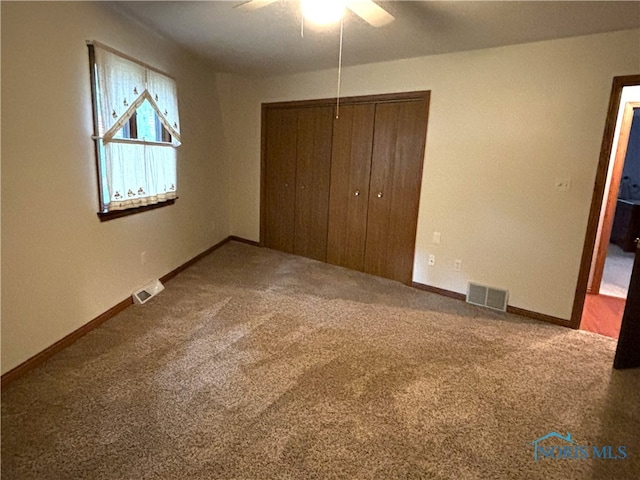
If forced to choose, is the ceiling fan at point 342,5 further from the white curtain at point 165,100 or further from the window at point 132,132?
the white curtain at point 165,100

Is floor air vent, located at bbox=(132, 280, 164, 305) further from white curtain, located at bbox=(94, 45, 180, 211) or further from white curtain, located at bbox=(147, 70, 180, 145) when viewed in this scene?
white curtain, located at bbox=(147, 70, 180, 145)

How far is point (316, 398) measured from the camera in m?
2.06

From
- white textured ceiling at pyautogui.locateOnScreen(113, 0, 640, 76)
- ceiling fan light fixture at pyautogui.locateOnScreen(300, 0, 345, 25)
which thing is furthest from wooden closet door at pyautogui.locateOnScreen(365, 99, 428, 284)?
ceiling fan light fixture at pyautogui.locateOnScreen(300, 0, 345, 25)

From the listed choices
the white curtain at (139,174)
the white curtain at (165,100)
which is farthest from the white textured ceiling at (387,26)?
the white curtain at (139,174)

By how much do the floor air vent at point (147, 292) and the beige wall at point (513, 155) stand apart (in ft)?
8.31

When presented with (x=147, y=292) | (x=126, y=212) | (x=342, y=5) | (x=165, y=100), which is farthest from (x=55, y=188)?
(x=342, y=5)

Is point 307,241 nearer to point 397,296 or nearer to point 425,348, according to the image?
point 397,296

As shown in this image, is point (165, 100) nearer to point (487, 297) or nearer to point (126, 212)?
point (126, 212)

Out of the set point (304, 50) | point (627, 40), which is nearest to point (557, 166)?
point (627, 40)

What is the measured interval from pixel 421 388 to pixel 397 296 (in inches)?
58.6

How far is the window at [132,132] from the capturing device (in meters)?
2.62

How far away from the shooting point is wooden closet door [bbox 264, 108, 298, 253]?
15.3 feet

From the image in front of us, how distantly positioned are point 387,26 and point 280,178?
2.45 m

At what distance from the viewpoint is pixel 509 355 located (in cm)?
259
